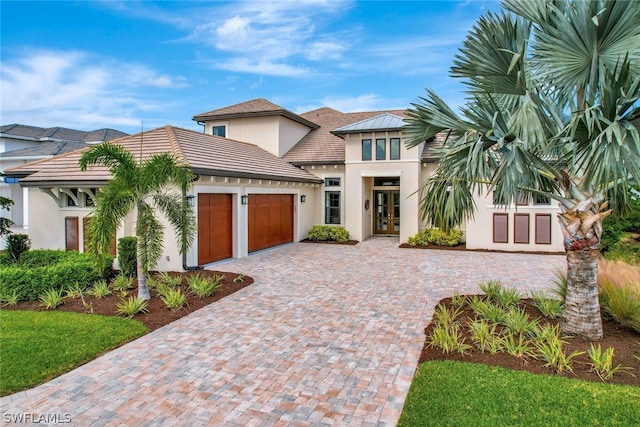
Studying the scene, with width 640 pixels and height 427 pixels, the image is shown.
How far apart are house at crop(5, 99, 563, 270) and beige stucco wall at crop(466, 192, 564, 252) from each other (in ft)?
0.13

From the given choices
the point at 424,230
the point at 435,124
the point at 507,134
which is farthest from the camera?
the point at 424,230

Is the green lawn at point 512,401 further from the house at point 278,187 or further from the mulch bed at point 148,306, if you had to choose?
the mulch bed at point 148,306

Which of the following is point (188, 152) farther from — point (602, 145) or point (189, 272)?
point (602, 145)

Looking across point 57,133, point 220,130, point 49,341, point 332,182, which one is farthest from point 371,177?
point 57,133

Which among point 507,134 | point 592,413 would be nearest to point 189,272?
point 507,134

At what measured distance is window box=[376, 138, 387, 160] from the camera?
17.5 metres

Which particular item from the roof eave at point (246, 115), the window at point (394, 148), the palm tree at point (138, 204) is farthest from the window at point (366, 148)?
the palm tree at point (138, 204)

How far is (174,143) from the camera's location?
1263 cm

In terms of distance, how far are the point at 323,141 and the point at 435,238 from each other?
8.59m

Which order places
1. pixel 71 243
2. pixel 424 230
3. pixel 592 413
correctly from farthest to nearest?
pixel 424 230
pixel 71 243
pixel 592 413

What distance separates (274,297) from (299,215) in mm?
9517

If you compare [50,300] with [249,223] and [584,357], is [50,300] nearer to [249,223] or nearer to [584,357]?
[249,223]

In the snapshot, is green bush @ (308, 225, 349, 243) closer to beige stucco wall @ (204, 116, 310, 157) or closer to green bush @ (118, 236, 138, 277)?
beige stucco wall @ (204, 116, 310, 157)

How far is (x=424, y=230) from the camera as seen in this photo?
1711cm
